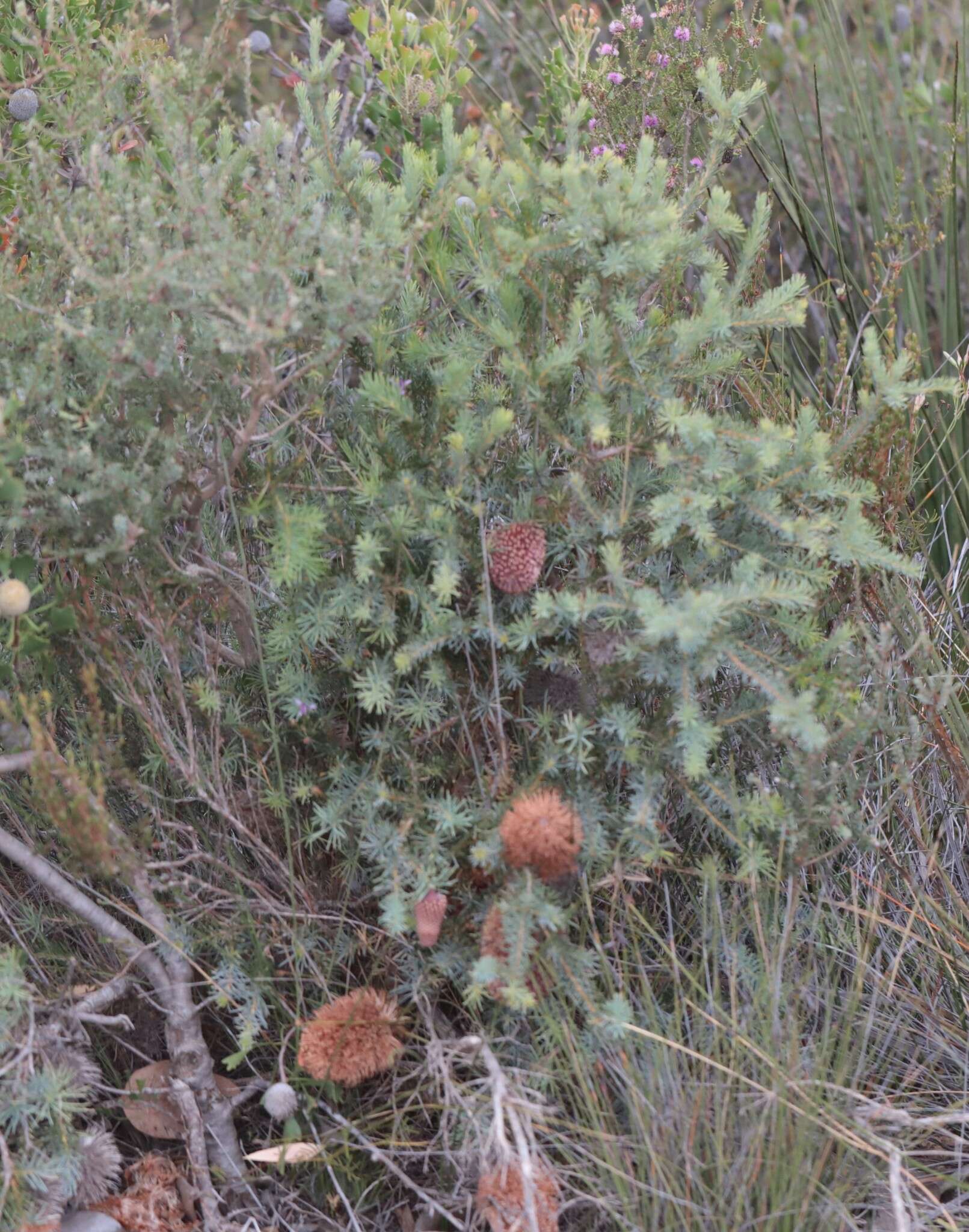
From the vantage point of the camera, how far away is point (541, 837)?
4.94 feet

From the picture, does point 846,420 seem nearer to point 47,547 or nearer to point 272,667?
point 272,667

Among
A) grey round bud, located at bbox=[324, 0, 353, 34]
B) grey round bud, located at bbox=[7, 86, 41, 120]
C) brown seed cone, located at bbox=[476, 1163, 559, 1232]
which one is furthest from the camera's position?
grey round bud, located at bbox=[324, 0, 353, 34]

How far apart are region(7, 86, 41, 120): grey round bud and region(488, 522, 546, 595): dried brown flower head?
117 cm

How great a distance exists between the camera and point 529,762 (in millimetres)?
1742

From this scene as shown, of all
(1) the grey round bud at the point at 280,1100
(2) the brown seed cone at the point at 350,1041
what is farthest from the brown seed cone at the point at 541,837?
(1) the grey round bud at the point at 280,1100

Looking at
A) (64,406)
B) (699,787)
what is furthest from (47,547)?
(699,787)

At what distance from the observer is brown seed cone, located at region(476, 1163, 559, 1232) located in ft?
4.74

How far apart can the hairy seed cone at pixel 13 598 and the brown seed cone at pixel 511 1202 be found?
0.92m

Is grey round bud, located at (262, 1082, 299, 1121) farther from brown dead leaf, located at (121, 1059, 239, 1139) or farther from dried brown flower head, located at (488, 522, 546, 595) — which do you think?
dried brown flower head, located at (488, 522, 546, 595)

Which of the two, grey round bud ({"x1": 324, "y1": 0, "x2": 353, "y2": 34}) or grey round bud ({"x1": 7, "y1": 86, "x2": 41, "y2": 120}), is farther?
grey round bud ({"x1": 324, "y1": 0, "x2": 353, "y2": 34})

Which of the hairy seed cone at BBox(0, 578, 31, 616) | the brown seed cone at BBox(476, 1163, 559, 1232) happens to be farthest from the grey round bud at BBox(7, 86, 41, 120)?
the brown seed cone at BBox(476, 1163, 559, 1232)

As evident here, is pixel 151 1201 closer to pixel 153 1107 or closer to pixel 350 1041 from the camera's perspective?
pixel 153 1107

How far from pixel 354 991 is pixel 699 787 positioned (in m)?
0.58

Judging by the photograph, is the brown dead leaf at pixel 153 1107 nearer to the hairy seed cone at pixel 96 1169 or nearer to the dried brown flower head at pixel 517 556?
the hairy seed cone at pixel 96 1169
